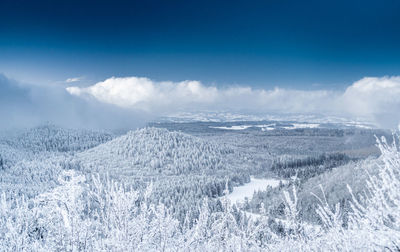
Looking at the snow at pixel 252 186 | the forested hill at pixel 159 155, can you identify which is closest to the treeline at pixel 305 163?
the snow at pixel 252 186

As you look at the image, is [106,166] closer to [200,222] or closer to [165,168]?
[165,168]

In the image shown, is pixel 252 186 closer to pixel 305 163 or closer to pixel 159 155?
pixel 305 163

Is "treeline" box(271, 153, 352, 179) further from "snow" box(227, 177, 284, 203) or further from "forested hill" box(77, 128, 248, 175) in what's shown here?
"forested hill" box(77, 128, 248, 175)

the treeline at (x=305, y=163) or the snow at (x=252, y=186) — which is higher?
the treeline at (x=305, y=163)

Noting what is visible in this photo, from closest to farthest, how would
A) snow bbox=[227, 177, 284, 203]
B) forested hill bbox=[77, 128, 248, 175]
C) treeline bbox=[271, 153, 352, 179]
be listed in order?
1. snow bbox=[227, 177, 284, 203]
2. treeline bbox=[271, 153, 352, 179]
3. forested hill bbox=[77, 128, 248, 175]

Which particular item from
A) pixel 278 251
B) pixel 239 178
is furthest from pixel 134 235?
pixel 239 178

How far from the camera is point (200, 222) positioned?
6449 mm

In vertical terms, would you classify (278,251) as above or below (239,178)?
above

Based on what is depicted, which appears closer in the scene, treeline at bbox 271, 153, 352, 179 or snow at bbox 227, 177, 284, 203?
snow at bbox 227, 177, 284, 203

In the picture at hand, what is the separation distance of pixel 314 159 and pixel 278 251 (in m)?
140

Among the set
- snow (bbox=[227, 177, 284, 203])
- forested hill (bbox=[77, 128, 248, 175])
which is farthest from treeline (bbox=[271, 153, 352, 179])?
forested hill (bbox=[77, 128, 248, 175])

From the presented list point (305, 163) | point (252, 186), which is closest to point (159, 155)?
point (252, 186)

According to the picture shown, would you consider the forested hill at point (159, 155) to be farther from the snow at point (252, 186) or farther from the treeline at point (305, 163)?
the snow at point (252, 186)

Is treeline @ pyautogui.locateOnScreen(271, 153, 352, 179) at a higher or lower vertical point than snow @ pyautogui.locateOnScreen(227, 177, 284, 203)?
higher
